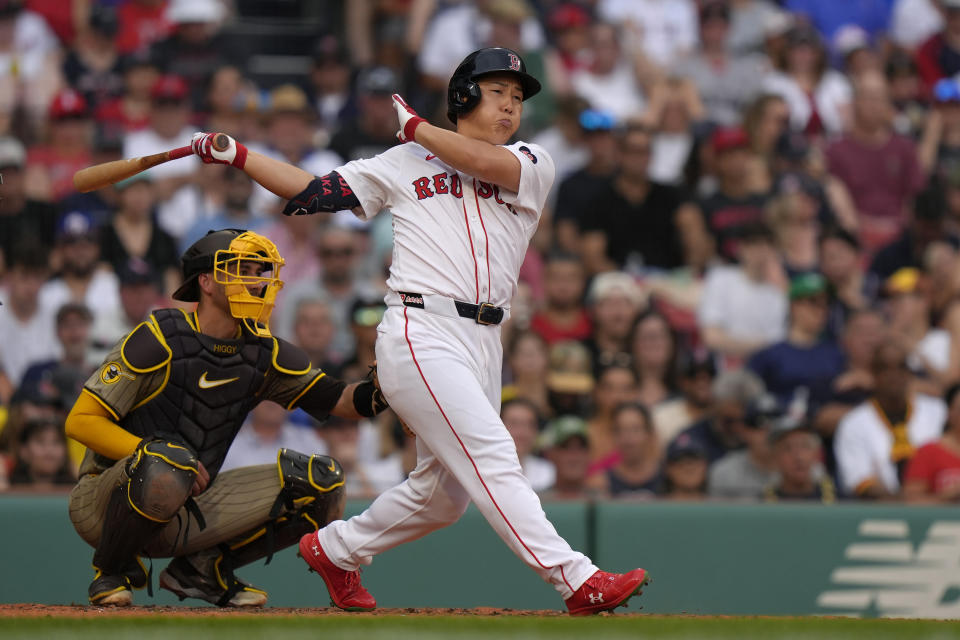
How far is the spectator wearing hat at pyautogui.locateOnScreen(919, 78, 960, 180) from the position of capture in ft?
33.6

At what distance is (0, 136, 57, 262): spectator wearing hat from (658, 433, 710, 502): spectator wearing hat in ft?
12.8

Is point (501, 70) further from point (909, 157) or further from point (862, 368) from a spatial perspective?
point (909, 157)

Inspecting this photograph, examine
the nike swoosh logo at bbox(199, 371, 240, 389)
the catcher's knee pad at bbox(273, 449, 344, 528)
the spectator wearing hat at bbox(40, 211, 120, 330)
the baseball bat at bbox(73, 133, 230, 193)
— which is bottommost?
the catcher's knee pad at bbox(273, 449, 344, 528)

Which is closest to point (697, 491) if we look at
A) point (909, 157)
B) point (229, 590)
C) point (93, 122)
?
point (229, 590)

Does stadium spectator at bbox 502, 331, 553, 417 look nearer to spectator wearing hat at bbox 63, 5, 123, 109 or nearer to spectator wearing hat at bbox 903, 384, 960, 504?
spectator wearing hat at bbox 903, 384, 960, 504

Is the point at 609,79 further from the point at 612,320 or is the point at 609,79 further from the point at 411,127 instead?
the point at 411,127

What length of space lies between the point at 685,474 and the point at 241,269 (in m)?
3.04

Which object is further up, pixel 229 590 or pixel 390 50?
pixel 390 50

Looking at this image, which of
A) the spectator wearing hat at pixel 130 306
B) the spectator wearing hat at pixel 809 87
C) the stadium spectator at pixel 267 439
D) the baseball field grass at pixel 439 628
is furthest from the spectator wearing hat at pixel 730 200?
the baseball field grass at pixel 439 628

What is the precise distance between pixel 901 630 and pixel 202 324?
2.58 m

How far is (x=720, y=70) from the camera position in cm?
1060

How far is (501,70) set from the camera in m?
4.84

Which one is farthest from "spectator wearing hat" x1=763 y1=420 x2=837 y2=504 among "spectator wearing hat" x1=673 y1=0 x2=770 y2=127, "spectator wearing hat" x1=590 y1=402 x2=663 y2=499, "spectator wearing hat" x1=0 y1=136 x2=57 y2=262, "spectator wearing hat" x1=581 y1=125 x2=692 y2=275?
"spectator wearing hat" x1=0 y1=136 x2=57 y2=262

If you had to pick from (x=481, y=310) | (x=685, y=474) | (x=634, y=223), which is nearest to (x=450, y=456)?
(x=481, y=310)
